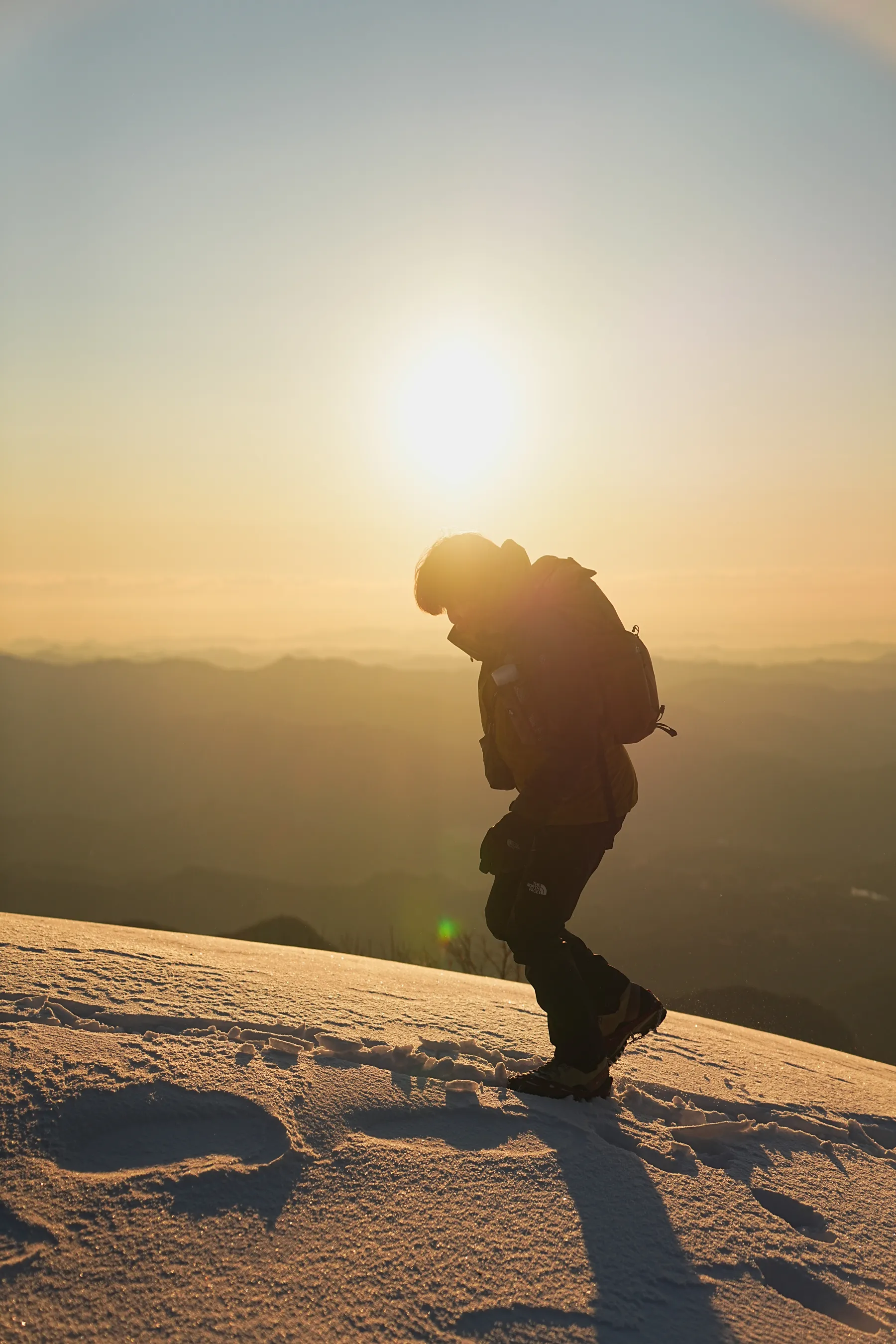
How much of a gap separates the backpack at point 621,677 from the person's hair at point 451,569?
1.18 feet

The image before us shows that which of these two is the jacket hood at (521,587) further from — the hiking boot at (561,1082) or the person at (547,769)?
the hiking boot at (561,1082)

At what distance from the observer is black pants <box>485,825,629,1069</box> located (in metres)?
2.91

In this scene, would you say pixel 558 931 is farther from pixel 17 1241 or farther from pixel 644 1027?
pixel 17 1241

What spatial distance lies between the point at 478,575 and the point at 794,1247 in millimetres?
2113

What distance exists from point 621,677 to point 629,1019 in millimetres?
1291

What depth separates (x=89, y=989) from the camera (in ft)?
11.1

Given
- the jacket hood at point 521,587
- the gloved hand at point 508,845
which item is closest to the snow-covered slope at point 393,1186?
the gloved hand at point 508,845

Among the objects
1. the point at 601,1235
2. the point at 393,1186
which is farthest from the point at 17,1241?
the point at 601,1235

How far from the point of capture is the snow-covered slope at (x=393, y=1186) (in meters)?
1.71

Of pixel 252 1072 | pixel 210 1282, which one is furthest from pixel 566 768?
pixel 210 1282

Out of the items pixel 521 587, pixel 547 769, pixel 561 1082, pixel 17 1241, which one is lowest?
pixel 17 1241

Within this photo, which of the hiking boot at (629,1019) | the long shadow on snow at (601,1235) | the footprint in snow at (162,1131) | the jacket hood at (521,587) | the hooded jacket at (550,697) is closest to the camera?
the long shadow on snow at (601,1235)

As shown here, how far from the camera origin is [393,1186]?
2.11 meters

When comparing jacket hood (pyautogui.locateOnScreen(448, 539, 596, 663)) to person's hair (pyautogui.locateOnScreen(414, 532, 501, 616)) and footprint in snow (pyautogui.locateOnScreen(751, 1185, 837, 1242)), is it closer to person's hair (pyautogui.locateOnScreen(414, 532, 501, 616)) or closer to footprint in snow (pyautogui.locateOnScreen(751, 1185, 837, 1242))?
person's hair (pyautogui.locateOnScreen(414, 532, 501, 616))
